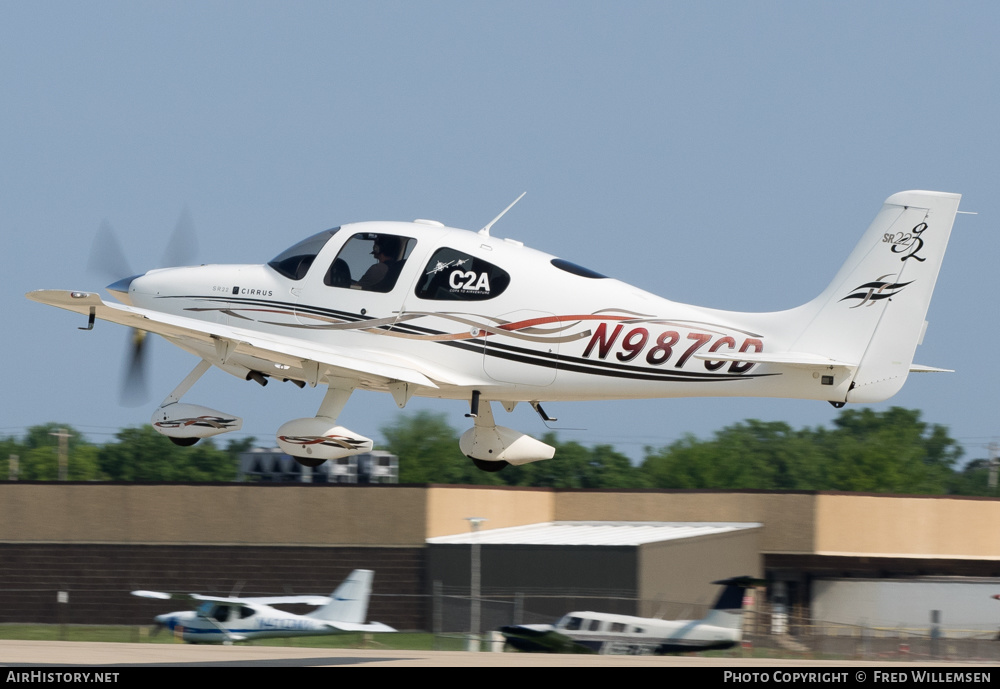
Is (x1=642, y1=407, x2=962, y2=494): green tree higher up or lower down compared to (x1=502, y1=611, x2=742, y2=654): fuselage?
higher up

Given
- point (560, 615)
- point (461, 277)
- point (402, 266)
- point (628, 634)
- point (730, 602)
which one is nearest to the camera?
point (461, 277)

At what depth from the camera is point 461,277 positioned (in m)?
14.7

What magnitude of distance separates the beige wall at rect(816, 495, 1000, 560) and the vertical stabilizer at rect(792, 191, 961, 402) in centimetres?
2458

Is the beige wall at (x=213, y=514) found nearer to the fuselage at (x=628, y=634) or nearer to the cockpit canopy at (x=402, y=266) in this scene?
the fuselage at (x=628, y=634)

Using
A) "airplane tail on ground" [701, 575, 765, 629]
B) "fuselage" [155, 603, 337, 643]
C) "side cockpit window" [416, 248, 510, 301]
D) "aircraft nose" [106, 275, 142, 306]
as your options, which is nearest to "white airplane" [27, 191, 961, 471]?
"side cockpit window" [416, 248, 510, 301]

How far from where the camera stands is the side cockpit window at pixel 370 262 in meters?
14.9

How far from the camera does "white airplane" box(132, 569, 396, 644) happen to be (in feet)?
94.4

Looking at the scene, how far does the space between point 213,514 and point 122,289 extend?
2103 cm

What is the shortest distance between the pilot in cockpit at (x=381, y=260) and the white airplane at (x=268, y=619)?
15.2 metres

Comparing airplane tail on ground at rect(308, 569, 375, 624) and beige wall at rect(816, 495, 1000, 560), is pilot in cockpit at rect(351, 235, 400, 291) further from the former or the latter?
beige wall at rect(816, 495, 1000, 560)

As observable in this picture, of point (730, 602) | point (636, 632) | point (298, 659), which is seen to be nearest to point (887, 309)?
point (298, 659)

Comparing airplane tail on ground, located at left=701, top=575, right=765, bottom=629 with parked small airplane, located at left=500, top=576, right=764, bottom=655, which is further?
airplane tail on ground, located at left=701, top=575, right=765, bottom=629

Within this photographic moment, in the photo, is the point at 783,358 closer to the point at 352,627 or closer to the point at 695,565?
the point at 352,627

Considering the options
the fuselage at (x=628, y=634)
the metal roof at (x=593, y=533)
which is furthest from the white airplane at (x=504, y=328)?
the metal roof at (x=593, y=533)
